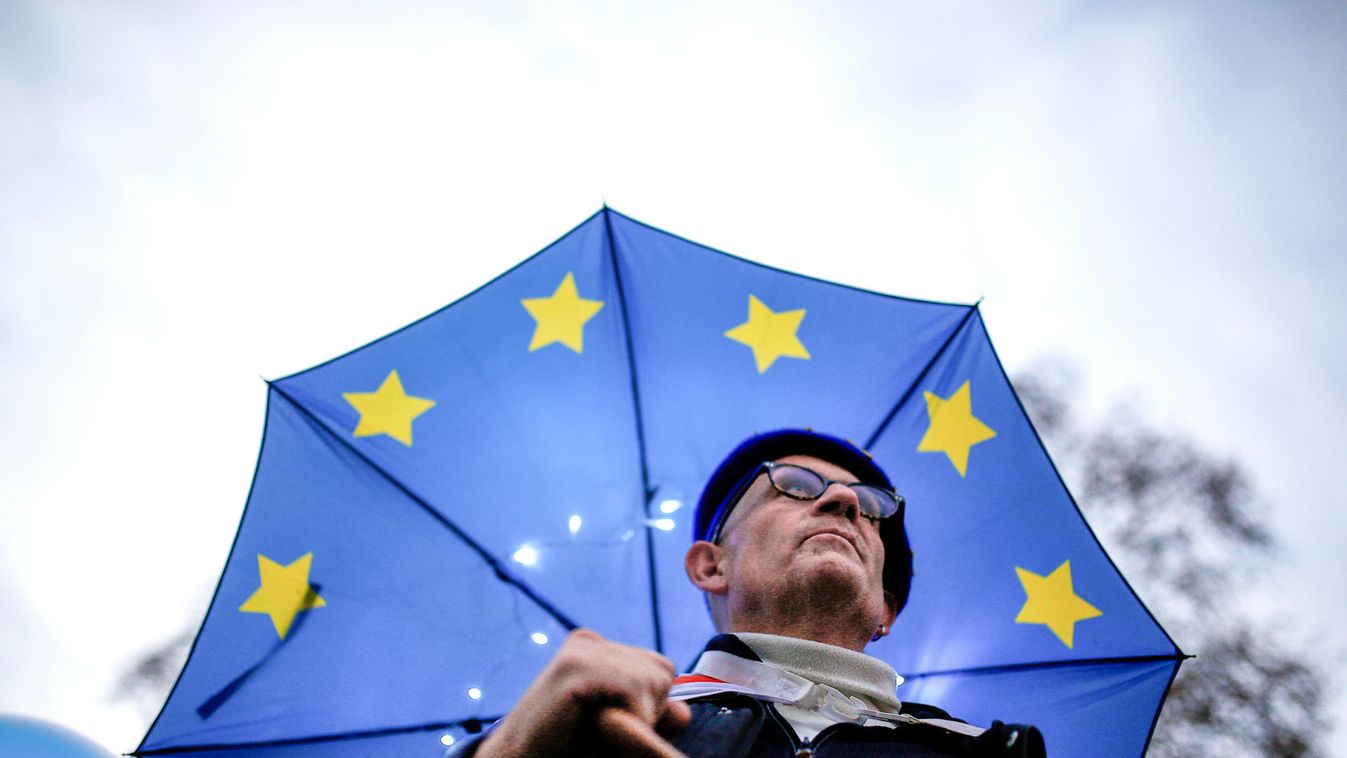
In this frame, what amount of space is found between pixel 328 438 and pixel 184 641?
20.8ft

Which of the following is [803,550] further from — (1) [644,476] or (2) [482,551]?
(2) [482,551]

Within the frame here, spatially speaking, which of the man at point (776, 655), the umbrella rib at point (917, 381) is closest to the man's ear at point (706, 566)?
the man at point (776, 655)

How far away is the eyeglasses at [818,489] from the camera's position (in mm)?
2514

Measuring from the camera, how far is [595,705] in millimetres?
960

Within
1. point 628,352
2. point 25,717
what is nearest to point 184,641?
point 25,717

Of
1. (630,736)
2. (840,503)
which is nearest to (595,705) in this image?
(630,736)

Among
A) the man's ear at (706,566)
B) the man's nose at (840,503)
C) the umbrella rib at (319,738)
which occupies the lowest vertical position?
the umbrella rib at (319,738)

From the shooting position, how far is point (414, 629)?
2938 mm

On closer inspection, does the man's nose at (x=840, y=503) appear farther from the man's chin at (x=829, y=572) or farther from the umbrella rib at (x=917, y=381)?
the umbrella rib at (x=917, y=381)

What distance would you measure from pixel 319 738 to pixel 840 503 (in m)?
1.99

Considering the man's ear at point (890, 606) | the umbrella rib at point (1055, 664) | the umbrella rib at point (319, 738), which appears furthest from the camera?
the umbrella rib at point (1055, 664)

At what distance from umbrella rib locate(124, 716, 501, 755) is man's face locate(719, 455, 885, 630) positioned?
115 centimetres

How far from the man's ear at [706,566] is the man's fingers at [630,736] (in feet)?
5.30

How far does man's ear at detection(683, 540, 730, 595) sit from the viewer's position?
8.38 ft
